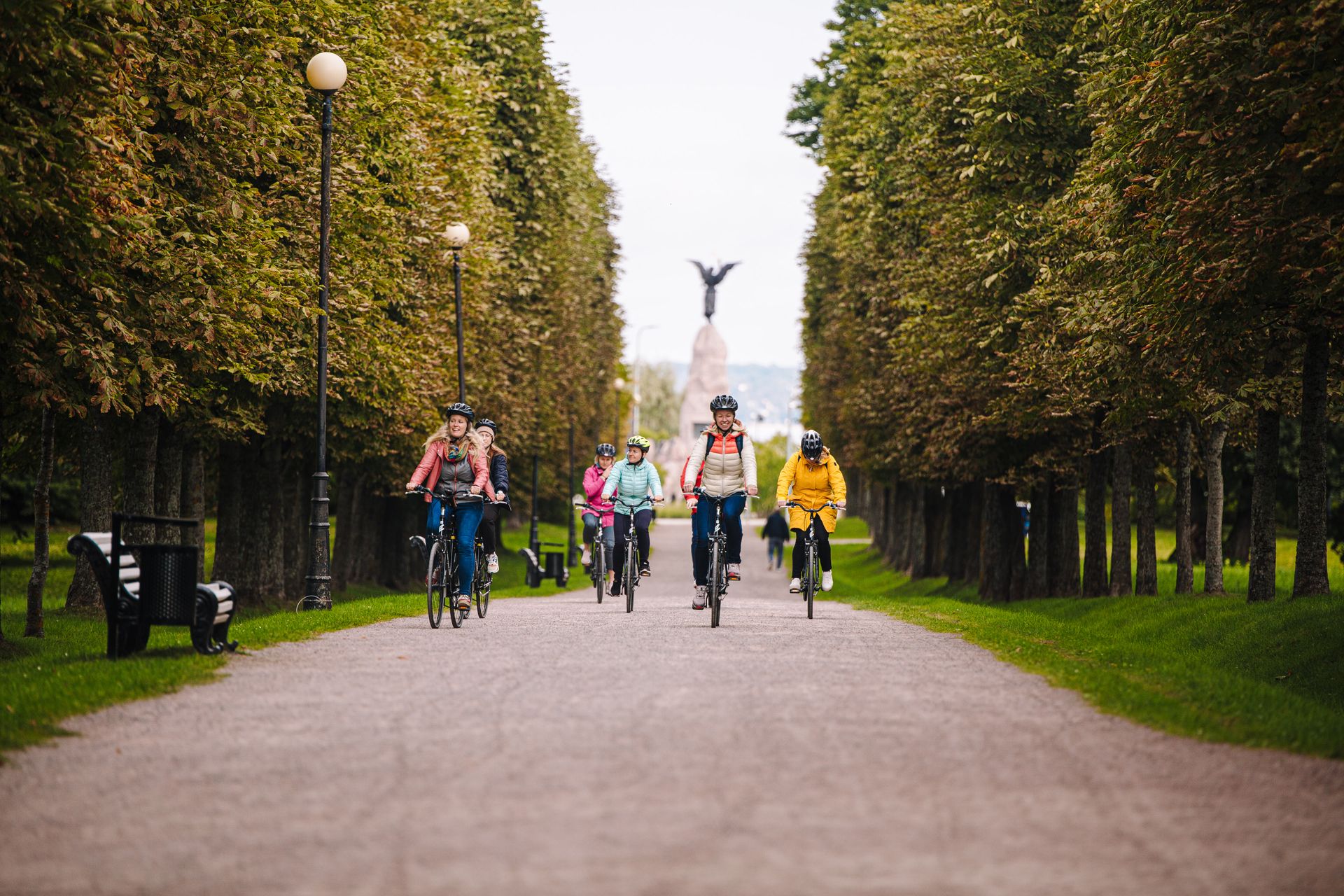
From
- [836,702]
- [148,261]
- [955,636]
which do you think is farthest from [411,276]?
[836,702]

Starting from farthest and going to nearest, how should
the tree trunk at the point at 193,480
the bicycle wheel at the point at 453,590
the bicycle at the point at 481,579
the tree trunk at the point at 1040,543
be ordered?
the tree trunk at the point at 1040,543 < the tree trunk at the point at 193,480 < the bicycle at the point at 481,579 < the bicycle wheel at the point at 453,590

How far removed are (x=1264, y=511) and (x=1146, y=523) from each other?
7317 millimetres

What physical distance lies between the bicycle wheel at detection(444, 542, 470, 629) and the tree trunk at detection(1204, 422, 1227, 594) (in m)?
12.2

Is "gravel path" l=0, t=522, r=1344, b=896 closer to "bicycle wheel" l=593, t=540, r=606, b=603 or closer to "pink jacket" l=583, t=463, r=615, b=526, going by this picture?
"bicycle wheel" l=593, t=540, r=606, b=603

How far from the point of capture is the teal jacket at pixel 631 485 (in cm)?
2041

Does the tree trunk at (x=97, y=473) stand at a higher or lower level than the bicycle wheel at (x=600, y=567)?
higher

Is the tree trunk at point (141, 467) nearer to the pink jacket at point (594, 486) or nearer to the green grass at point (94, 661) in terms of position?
the green grass at point (94, 661)

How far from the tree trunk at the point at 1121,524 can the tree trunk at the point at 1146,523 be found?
193 millimetres

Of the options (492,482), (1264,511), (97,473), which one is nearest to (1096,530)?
(1264,511)

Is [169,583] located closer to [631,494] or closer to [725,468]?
[725,468]

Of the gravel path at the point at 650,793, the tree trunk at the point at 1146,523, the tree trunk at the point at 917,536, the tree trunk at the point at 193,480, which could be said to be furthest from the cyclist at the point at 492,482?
the tree trunk at the point at 917,536

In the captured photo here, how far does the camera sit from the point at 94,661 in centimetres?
1240

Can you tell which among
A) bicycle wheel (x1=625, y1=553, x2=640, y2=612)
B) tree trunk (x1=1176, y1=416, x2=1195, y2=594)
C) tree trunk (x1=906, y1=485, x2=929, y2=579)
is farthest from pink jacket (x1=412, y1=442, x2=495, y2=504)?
tree trunk (x1=906, y1=485, x2=929, y2=579)

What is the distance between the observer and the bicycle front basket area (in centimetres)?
1208
